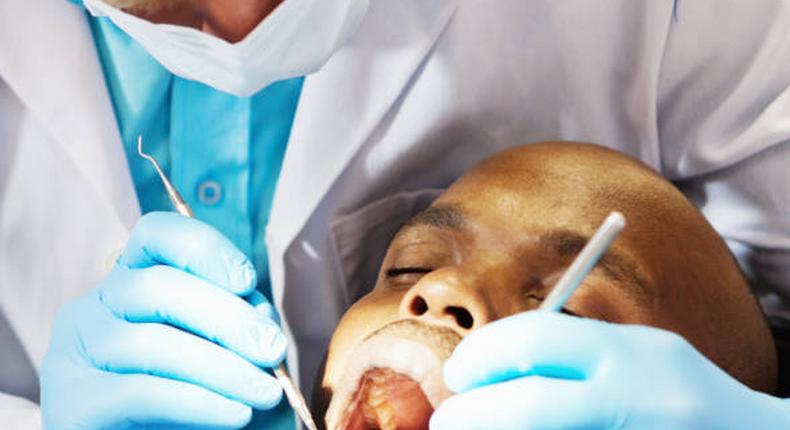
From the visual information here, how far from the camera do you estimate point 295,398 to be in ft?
4.03

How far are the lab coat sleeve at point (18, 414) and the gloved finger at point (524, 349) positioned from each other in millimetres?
776

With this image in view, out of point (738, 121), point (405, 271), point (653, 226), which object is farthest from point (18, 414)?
point (738, 121)

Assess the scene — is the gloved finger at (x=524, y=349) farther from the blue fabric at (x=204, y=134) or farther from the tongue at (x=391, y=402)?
the blue fabric at (x=204, y=134)

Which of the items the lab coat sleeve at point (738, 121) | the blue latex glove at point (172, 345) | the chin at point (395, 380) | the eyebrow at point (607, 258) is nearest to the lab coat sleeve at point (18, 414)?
the blue latex glove at point (172, 345)

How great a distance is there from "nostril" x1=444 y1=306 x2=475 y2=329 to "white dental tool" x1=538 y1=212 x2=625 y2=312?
0.51 ft

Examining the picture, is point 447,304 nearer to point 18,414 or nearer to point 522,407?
point 522,407

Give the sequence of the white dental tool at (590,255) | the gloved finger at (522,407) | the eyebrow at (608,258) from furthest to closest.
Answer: the eyebrow at (608,258)
the gloved finger at (522,407)
the white dental tool at (590,255)

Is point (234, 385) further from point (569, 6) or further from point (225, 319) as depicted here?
point (569, 6)

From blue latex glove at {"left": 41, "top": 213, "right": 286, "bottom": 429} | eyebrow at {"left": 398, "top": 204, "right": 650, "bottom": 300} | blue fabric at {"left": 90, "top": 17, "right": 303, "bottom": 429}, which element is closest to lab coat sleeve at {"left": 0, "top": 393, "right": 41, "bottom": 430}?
blue latex glove at {"left": 41, "top": 213, "right": 286, "bottom": 429}

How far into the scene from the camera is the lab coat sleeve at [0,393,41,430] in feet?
5.01

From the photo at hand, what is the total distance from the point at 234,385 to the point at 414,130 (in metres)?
0.51

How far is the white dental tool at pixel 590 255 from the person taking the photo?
2.95ft

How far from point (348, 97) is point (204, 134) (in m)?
0.23

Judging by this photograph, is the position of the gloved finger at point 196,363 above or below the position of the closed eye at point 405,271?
below
